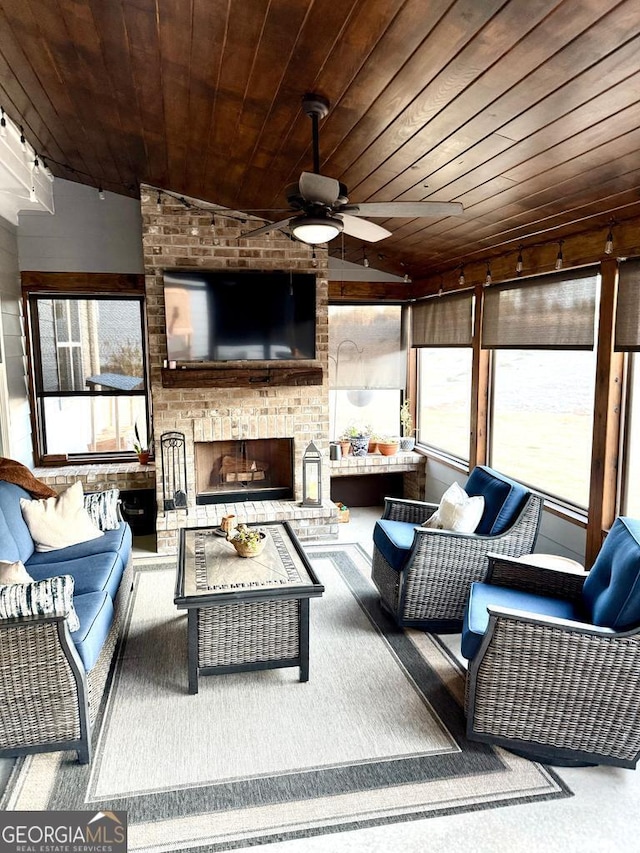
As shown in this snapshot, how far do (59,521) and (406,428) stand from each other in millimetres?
3896

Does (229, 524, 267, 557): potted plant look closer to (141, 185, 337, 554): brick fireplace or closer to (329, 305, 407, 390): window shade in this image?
(141, 185, 337, 554): brick fireplace

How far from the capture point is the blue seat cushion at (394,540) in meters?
3.69

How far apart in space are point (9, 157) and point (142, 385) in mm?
2496

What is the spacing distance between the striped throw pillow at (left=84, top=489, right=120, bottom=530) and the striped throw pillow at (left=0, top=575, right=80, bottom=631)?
1597mm

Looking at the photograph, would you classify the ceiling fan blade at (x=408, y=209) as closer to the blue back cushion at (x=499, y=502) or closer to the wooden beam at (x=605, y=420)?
the wooden beam at (x=605, y=420)

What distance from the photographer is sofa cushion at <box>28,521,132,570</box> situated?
11.8 ft

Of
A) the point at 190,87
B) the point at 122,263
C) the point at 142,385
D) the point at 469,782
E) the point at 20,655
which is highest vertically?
the point at 190,87

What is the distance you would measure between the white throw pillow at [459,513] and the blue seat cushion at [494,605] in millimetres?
531

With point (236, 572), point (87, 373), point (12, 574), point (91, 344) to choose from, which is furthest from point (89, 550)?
point (91, 344)

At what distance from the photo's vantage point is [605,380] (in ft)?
11.8

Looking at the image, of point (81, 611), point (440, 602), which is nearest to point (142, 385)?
point (81, 611)

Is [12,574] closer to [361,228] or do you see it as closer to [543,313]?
[361,228]

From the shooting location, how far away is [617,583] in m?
2.63

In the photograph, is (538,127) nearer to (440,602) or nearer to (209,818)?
(440,602)
